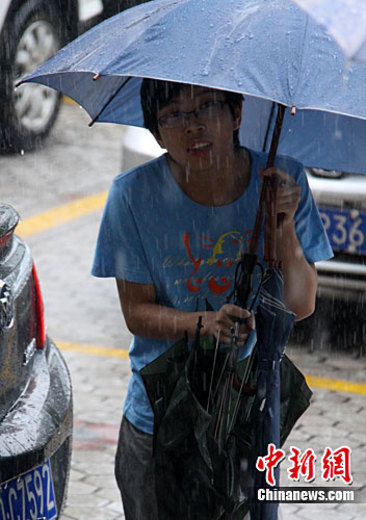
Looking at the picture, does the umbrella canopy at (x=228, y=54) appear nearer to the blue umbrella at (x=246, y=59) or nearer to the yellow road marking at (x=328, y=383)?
the blue umbrella at (x=246, y=59)

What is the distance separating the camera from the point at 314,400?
5.48 m

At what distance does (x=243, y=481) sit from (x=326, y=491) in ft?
6.19

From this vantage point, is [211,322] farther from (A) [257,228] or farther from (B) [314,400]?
(B) [314,400]

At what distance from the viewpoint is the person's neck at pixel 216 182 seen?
115 inches

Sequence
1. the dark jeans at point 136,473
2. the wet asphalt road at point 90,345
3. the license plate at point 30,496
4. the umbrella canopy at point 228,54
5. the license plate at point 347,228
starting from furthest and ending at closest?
the license plate at point 347,228 < the wet asphalt road at point 90,345 < the license plate at point 30,496 < the dark jeans at point 136,473 < the umbrella canopy at point 228,54

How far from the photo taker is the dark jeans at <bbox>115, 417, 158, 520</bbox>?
3.01 meters

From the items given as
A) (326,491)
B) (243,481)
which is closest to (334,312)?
(326,491)

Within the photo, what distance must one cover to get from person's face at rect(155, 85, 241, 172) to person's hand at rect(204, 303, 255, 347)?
396 mm

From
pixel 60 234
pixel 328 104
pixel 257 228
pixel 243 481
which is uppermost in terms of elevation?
pixel 328 104

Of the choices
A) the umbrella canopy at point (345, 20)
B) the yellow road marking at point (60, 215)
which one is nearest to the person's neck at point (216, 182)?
the umbrella canopy at point (345, 20)

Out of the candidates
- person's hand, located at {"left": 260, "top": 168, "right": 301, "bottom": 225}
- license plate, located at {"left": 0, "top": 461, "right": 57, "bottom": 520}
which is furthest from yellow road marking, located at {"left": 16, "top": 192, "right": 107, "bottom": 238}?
person's hand, located at {"left": 260, "top": 168, "right": 301, "bottom": 225}

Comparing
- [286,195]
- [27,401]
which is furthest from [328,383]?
[286,195]

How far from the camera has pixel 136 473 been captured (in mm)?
3033

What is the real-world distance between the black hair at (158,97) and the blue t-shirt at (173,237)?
0.12 m
